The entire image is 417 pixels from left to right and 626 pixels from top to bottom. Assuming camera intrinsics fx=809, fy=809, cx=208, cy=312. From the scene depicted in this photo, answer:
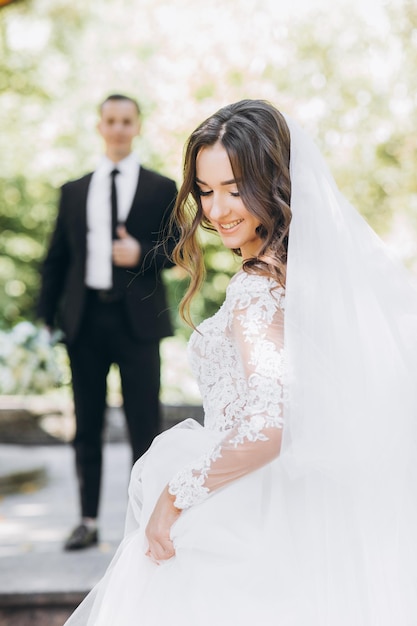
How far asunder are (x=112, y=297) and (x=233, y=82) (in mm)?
5019

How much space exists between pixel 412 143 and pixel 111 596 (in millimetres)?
6822

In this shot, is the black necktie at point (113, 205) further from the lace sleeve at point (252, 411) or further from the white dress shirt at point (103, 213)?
the lace sleeve at point (252, 411)

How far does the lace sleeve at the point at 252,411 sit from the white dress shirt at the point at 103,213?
1.98m

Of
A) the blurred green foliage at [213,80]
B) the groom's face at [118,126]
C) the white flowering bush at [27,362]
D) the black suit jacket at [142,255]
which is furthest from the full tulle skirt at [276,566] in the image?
the blurred green foliage at [213,80]

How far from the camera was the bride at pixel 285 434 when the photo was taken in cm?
137

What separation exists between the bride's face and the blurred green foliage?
6.00m

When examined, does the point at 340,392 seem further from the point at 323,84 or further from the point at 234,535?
the point at 323,84

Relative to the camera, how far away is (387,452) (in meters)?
1.45

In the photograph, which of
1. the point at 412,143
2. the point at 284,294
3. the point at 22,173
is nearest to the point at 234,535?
the point at 284,294

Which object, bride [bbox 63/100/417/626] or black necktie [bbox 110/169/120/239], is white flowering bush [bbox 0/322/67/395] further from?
bride [bbox 63/100/417/626]

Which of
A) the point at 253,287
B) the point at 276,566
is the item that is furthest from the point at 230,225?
the point at 276,566

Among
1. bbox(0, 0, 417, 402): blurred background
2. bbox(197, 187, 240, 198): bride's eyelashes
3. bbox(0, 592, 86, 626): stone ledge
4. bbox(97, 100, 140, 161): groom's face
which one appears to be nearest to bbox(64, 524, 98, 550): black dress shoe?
bbox(0, 592, 86, 626): stone ledge

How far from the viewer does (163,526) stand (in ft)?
4.71

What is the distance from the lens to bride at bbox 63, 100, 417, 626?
1.37 metres
